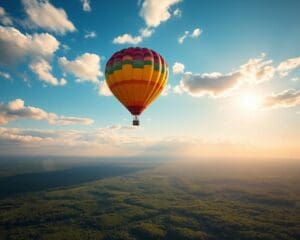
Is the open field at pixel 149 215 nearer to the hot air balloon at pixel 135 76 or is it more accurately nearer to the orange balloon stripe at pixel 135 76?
the hot air balloon at pixel 135 76

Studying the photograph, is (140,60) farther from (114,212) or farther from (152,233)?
(114,212)

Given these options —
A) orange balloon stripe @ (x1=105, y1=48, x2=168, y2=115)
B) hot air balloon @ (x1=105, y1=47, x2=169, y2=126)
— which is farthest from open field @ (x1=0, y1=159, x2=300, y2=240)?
orange balloon stripe @ (x1=105, y1=48, x2=168, y2=115)

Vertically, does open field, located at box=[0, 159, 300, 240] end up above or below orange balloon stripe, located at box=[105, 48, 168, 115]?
below

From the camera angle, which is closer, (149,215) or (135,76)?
(135,76)

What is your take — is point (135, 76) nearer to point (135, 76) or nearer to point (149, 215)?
point (135, 76)

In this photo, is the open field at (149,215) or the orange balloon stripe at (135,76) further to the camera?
the open field at (149,215)

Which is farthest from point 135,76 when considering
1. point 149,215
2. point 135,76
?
point 149,215

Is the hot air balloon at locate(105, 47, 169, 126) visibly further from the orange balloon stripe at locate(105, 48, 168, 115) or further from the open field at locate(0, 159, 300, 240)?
the open field at locate(0, 159, 300, 240)

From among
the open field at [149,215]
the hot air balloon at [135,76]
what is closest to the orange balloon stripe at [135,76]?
the hot air balloon at [135,76]

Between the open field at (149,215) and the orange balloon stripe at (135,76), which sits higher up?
the orange balloon stripe at (135,76)
